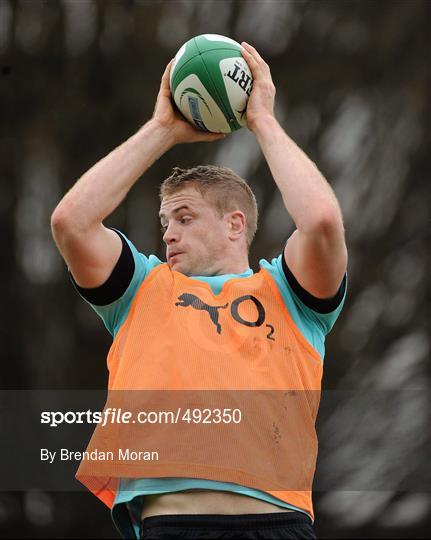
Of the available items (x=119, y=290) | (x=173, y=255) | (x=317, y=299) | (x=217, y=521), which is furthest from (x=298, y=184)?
(x=217, y=521)

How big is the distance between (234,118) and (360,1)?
409 cm

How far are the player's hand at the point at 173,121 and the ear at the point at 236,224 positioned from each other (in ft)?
1.12

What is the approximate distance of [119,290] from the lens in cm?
358

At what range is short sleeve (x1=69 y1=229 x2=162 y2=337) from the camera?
3.56m

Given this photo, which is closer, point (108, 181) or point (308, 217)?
point (308, 217)

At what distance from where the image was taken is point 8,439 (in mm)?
8938

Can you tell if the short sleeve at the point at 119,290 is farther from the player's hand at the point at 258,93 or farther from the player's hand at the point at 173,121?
the player's hand at the point at 258,93

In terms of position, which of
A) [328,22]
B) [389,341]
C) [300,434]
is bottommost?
[300,434]

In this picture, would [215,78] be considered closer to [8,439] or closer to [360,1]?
[360,1]

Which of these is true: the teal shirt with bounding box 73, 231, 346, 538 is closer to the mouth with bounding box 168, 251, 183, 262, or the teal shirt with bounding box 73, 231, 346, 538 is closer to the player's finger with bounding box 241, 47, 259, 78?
the mouth with bounding box 168, 251, 183, 262

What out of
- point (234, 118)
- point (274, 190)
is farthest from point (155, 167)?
point (234, 118)

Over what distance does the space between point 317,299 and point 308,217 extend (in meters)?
0.33

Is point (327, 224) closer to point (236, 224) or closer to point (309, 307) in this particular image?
point (309, 307)

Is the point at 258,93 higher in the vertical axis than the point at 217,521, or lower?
higher
